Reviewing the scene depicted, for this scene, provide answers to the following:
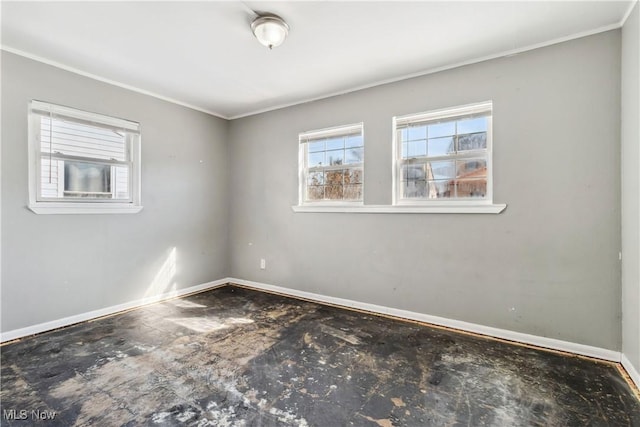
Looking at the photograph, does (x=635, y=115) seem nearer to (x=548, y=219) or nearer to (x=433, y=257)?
(x=548, y=219)

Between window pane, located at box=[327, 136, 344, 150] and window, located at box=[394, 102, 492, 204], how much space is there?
73 cm

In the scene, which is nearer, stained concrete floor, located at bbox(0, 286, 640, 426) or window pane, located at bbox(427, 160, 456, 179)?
stained concrete floor, located at bbox(0, 286, 640, 426)

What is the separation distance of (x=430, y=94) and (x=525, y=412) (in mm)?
2731

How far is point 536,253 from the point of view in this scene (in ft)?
8.36

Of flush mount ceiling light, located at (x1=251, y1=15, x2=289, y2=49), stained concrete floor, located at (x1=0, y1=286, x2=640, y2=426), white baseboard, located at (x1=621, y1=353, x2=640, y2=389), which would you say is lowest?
stained concrete floor, located at (x1=0, y1=286, x2=640, y2=426)

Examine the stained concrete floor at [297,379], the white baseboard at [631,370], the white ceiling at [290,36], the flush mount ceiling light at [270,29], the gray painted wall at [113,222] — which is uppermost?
the white ceiling at [290,36]

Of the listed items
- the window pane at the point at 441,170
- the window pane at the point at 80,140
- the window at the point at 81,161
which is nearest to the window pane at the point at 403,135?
the window pane at the point at 441,170

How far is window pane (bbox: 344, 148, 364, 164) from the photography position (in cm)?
353

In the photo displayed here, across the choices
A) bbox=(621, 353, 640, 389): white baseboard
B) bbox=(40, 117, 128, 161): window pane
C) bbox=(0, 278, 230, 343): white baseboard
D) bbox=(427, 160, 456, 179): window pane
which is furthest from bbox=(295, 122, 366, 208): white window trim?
bbox=(621, 353, 640, 389): white baseboard

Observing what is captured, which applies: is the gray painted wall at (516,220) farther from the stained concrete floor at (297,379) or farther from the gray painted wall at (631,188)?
the stained concrete floor at (297,379)

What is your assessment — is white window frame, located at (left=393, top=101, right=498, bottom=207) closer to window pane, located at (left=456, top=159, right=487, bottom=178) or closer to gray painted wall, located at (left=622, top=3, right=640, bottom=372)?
window pane, located at (left=456, top=159, right=487, bottom=178)

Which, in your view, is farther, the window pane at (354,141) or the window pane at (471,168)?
the window pane at (354,141)

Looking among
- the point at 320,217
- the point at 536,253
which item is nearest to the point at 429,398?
the point at 536,253

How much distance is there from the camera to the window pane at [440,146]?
9.86ft
